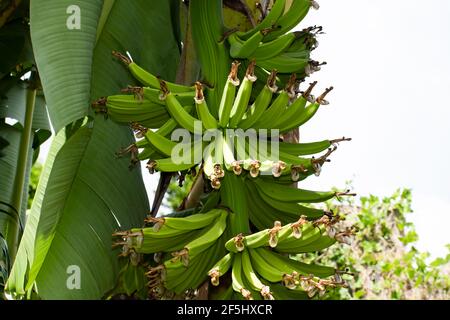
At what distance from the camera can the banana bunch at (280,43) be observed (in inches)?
60.7

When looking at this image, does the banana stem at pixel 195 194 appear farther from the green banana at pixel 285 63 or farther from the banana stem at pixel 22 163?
the banana stem at pixel 22 163

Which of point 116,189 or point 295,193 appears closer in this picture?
point 295,193

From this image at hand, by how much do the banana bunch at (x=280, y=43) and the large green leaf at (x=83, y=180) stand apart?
0.32 metres

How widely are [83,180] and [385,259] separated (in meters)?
Answer: 3.19

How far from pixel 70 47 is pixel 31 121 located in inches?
45.3

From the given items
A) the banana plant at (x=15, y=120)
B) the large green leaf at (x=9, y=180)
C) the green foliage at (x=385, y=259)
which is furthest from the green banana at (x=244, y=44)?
the green foliage at (x=385, y=259)

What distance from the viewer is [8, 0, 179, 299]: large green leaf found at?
1388 millimetres

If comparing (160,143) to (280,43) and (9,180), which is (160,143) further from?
(9,180)

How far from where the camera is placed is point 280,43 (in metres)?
1.55

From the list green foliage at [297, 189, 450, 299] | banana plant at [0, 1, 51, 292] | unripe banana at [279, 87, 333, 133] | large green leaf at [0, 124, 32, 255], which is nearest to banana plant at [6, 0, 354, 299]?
unripe banana at [279, 87, 333, 133]

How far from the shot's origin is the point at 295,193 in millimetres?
1434

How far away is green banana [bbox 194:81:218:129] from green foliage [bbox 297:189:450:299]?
2624mm

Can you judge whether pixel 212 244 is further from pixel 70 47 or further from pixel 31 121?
pixel 31 121
